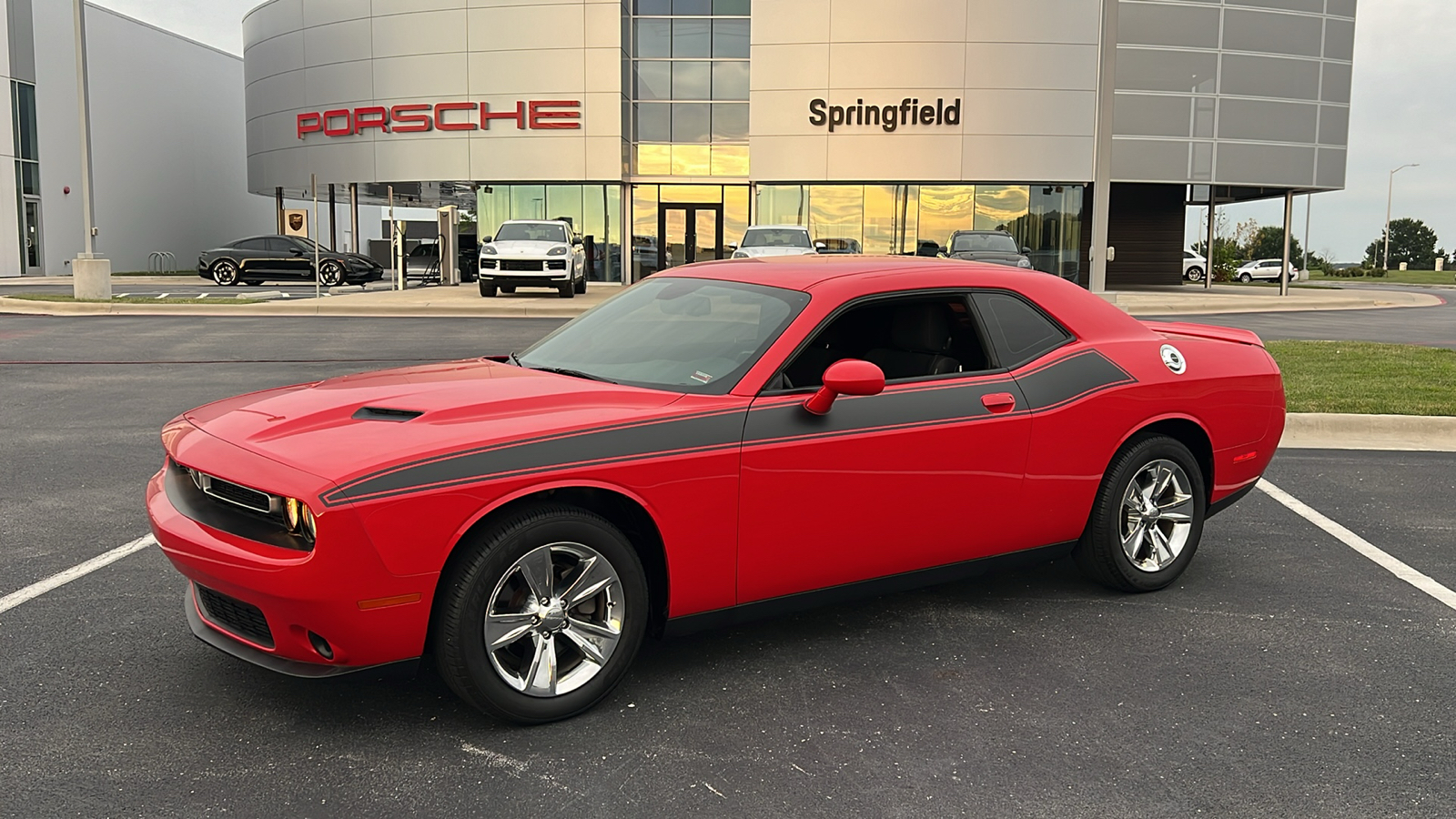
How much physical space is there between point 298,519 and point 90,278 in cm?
2638

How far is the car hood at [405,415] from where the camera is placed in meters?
3.47

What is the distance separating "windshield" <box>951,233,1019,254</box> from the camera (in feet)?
83.9

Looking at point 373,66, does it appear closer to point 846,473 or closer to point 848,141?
point 848,141

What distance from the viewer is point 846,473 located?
4.20m

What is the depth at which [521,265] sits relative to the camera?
28.4m

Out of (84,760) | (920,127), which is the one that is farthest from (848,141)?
(84,760)

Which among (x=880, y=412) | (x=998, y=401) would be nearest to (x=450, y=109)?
(x=998, y=401)

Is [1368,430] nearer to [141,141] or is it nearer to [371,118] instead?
[371,118]

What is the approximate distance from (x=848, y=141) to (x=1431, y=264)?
9360 centimetres

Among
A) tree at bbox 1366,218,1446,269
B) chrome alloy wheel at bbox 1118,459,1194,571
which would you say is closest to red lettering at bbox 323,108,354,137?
chrome alloy wheel at bbox 1118,459,1194,571

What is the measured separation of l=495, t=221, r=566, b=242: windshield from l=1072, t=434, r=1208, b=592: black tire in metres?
25.0

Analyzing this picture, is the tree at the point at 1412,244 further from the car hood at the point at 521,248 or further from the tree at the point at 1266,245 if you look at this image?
the car hood at the point at 521,248

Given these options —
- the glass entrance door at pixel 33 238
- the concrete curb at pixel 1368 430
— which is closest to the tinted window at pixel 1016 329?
the concrete curb at pixel 1368 430

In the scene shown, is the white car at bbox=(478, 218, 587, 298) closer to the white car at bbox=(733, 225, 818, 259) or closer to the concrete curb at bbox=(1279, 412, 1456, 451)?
the white car at bbox=(733, 225, 818, 259)
